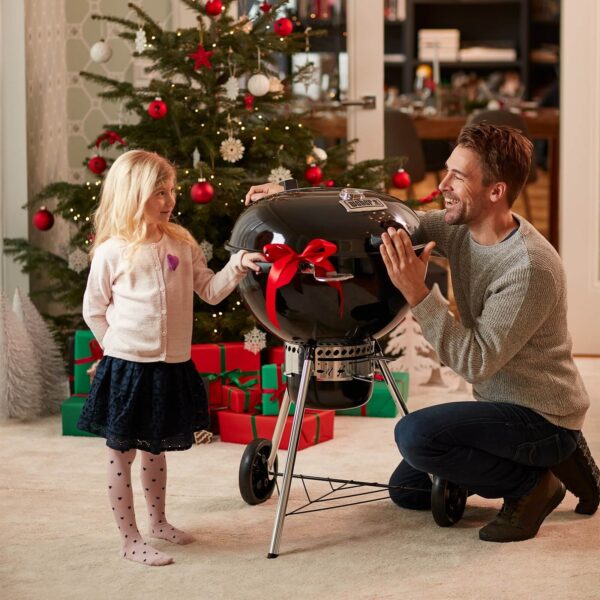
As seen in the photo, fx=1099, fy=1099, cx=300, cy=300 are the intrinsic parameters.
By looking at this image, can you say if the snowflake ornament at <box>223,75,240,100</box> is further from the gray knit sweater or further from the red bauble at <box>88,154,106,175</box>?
the gray knit sweater

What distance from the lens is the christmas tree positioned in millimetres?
3695

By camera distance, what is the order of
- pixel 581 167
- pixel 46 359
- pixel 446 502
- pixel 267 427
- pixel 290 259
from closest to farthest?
pixel 290 259 → pixel 446 502 → pixel 267 427 → pixel 46 359 → pixel 581 167

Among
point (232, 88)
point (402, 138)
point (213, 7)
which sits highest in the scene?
point (213, 7)

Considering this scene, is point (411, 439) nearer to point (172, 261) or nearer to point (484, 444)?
point (484, 444)

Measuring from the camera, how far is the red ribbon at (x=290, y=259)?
90.5 inches

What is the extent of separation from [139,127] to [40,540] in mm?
1716

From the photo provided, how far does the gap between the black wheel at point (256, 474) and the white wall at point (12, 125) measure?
1482mm

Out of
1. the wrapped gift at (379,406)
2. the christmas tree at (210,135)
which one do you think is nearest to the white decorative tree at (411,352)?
the wrapped gift at (379,406)

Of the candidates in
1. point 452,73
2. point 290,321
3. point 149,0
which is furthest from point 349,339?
point 452,73

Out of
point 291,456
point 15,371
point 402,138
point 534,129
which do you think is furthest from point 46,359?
point 534,129

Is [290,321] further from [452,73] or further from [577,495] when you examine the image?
[452,73]

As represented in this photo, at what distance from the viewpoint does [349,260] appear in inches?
92.7

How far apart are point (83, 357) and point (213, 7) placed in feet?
4.07

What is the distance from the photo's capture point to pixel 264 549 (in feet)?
8.29
